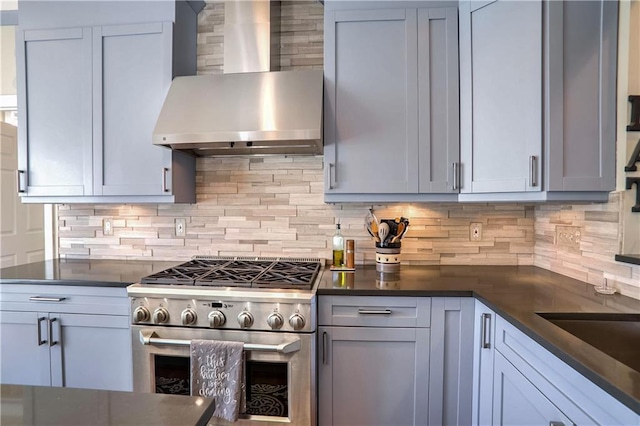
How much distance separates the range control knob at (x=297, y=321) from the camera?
5.15 ft

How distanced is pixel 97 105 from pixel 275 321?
168 cm

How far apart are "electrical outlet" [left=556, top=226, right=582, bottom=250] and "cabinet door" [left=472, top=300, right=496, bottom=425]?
0.68 meters

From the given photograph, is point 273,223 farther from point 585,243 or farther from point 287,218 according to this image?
point 585,243

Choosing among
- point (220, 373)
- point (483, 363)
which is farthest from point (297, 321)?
point (483, 363)

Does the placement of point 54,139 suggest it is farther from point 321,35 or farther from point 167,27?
point 321,35

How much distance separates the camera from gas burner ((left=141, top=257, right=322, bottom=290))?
170 centimetres

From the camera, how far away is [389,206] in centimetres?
222

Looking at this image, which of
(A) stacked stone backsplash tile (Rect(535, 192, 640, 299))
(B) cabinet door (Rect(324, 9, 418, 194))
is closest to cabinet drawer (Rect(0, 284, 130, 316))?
(B) cabinet door (Rect(324, 9, 418, 194))

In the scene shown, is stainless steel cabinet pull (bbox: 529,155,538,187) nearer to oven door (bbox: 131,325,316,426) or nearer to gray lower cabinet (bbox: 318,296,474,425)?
gray lower cabinet (bbox: 318,296,474,425)

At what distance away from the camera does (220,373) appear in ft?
5.20

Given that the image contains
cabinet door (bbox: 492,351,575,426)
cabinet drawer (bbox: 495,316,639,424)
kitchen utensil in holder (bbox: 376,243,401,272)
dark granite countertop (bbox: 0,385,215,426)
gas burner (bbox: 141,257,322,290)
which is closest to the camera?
dark granite countertop (bbox: 0,385,215,426)

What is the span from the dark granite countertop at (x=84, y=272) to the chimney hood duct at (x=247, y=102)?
0.77m

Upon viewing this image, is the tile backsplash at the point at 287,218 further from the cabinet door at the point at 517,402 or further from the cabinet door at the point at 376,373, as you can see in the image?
the cabinet door at the point at 517,402

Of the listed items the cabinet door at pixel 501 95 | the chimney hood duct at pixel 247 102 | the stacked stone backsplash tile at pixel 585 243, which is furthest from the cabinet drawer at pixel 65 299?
the stacked stone backsplash tile at pixel 585 243
